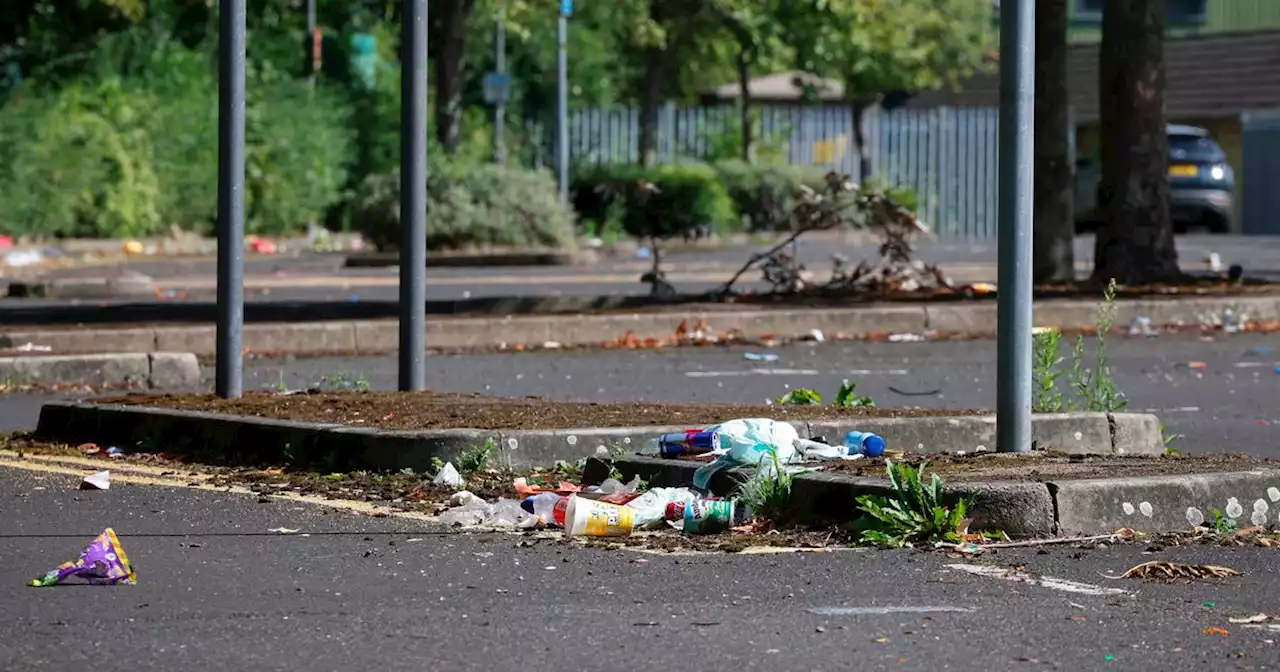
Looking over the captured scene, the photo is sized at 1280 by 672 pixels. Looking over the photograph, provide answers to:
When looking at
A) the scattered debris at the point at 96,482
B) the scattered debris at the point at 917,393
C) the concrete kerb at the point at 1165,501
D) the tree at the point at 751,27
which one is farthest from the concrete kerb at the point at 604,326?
the tree at the point at 751,27

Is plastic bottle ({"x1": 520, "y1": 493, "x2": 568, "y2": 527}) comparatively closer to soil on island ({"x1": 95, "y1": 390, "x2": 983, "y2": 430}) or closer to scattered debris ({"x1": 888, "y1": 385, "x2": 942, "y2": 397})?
soil on island ({"x1": 95, "y1": 390, "x2": 983, "y2": 430})

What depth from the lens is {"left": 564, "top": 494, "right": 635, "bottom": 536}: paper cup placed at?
707cm

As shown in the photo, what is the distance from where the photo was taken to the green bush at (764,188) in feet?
121

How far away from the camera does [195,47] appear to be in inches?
1567

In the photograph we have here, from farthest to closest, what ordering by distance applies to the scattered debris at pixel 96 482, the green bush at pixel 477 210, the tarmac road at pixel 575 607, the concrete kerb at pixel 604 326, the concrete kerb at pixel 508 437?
the green bush at pixel 477 210
the concrete kerb at pixel 604 326
the concrete kerb at pixel 508 437
the scattered debris at pixel 96 482
the tarmac road at pixel 575 607

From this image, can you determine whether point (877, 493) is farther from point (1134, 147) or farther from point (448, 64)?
point (448, 64)

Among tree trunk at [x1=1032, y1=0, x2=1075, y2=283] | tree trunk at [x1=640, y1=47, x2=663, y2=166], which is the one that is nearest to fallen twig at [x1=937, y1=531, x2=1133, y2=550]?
tree trunk at [x1=1032, y1=0, x2=1075, y2=283]

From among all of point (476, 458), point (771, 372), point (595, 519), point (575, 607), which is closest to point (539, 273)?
point (771, 372)

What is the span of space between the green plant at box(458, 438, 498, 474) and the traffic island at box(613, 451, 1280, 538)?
0.80 m

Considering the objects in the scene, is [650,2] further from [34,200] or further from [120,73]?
[34,200]

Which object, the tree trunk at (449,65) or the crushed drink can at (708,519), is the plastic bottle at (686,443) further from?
the tree trunk at (449,65)

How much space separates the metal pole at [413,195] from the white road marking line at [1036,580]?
4141mm

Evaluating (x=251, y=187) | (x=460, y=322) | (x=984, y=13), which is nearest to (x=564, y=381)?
(x=460, y=322)

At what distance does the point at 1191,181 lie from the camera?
38594mm
